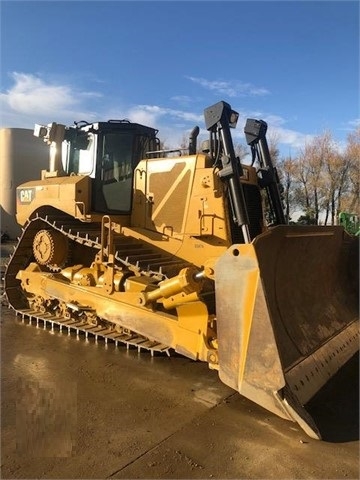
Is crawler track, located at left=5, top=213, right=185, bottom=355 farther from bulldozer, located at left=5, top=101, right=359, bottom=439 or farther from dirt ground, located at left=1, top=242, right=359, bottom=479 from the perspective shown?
dirt ground, located at left=1, top=242, right=359, bottom=479

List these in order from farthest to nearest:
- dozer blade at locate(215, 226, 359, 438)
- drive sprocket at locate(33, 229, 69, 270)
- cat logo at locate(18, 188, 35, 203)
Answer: cat logo at locate(18, 188, 35, 203) → drive sprocket at locate(33, 229, 69, 270) → dozer blade at locate(215, 226, 359, 438)

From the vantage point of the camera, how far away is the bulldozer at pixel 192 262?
383 cm

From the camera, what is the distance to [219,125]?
205 inches

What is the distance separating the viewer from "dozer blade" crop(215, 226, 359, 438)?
11.9ft

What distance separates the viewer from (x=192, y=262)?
18.8 ft

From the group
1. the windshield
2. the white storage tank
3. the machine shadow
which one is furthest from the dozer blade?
the white storage tank

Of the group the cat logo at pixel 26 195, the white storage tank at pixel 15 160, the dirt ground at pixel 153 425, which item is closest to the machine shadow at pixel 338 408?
the dirt ground at pixel 153 425

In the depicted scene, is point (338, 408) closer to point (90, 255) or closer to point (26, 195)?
point (90, 255)

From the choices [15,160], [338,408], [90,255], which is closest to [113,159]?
[90,255]

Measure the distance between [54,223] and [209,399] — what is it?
366cm

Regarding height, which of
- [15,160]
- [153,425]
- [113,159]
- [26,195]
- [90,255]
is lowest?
[153,425]

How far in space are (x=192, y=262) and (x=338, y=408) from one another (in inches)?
96.0

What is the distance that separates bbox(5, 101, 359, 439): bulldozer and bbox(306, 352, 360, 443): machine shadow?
219 millimetres

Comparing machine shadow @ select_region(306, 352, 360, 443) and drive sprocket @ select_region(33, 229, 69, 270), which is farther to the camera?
drive sprocket @ select_region(33, 229, 69, 270)
